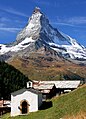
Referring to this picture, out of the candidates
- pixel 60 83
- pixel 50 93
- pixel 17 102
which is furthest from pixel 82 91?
pixel 60 83

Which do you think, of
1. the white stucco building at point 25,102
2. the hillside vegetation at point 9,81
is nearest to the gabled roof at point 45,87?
the white stucco building at point 25,102

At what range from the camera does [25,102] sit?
68.6 m

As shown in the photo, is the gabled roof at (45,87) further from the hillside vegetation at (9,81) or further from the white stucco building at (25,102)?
the hillside vegetation at (9,81)

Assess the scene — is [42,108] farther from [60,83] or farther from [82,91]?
[60,83]

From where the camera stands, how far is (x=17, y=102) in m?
68.9

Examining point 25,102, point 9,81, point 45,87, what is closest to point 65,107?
point 25,102

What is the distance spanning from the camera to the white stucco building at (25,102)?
6719cm

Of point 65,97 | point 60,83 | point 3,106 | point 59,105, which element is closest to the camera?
point 59,105

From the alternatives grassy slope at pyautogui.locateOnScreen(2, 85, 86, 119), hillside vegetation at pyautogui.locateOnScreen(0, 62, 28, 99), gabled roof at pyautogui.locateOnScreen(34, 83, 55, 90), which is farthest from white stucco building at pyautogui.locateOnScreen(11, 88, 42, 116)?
hillside vegetation at pyautogui.locateOnScreen(0, 62, 28, 99)

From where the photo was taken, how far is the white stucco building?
67.2 metres

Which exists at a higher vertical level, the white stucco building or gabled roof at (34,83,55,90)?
gabled roof at (34,83,55,90)

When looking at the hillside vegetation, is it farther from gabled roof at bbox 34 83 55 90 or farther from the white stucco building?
the white stucco building

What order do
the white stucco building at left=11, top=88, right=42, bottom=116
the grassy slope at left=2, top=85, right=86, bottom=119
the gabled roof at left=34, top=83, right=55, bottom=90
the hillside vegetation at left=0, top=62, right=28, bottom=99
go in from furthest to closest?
the hillside vegetation at left=0, top=62, right=28, bottom=99 → the gabled roof at left=34, top=83, right=55, bottom=90 → the white stucco building at left=11, top=88, right=42, bottom=116 → the grassy slope at left=2, top=85, right=86, bottom=119

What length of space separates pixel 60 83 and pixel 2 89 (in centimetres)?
4653
